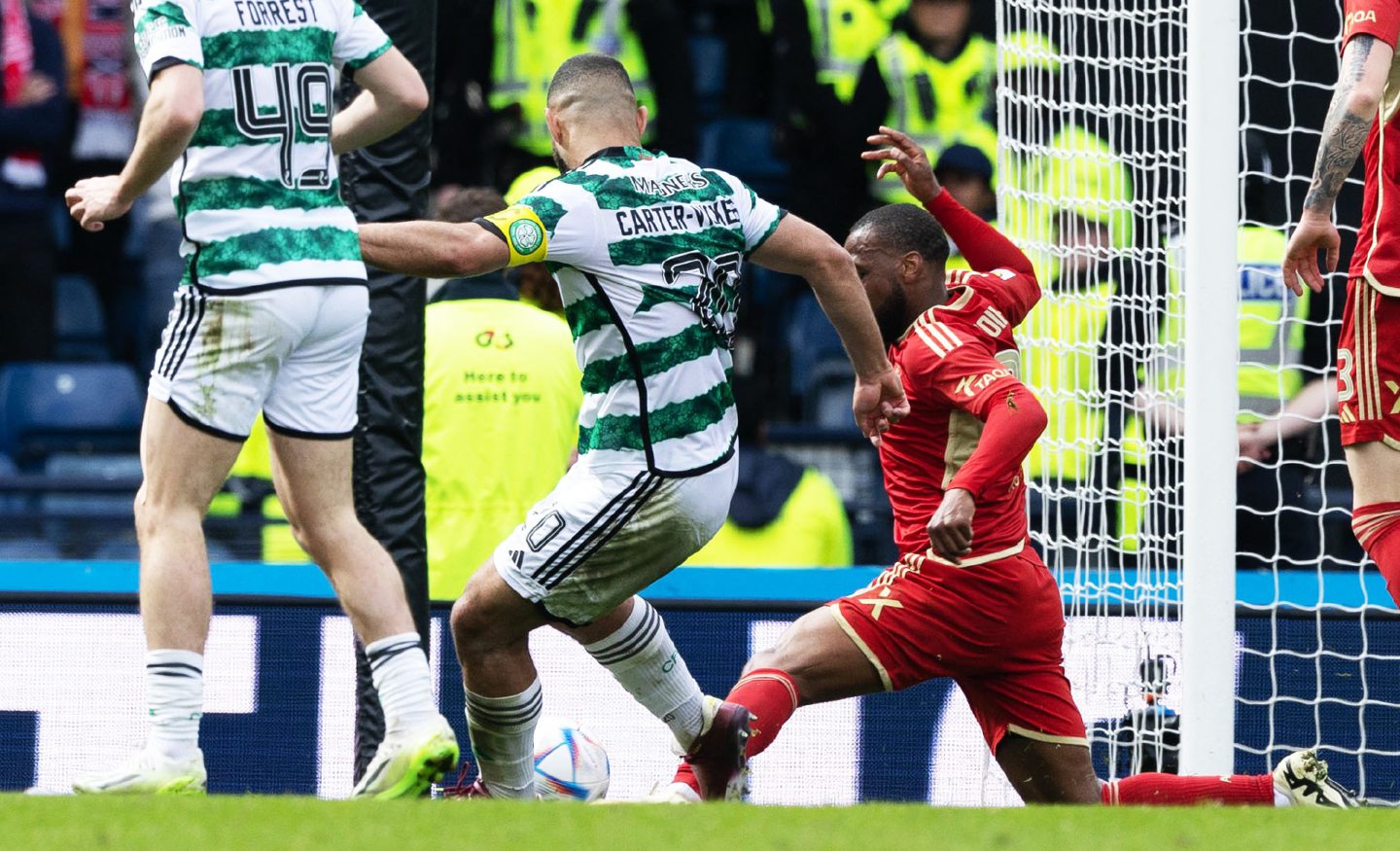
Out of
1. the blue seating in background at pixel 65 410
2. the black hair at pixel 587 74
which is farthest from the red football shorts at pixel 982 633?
the blue seating in background at pixel 65 410

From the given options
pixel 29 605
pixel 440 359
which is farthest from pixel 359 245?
pixel 29 605

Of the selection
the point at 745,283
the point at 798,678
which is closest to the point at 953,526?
the point at 798,678

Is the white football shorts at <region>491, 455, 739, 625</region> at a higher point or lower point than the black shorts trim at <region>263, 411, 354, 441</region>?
lower

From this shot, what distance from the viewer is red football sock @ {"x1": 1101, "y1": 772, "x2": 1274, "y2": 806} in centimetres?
564

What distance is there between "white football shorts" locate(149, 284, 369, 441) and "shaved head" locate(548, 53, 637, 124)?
0.73 meters

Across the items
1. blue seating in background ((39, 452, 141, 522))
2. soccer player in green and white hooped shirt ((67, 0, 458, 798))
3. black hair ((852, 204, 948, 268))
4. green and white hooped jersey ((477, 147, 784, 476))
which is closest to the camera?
soccer player in green and white hooped shirt ((67, 0, 458, 798))

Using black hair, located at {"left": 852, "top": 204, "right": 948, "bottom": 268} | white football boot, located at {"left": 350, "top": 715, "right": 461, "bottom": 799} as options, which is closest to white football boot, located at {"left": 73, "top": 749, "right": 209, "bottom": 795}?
white football boot, located at {"left": 350, "top": 715, "right": 461, "bottom": 799}

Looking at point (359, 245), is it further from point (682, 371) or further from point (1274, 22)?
point (1274, 22)

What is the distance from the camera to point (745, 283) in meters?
10.7

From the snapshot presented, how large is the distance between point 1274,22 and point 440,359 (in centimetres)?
398

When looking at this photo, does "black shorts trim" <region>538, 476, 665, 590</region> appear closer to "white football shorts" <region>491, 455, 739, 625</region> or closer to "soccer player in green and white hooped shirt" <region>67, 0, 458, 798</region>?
"white football shorts" <region>491, 455, 739, 625</region>

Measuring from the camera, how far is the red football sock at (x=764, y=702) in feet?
17.1

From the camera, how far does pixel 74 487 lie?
8375mm

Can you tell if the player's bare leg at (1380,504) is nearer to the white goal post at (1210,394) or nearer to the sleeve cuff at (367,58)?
the white goal post at (1210,394)
